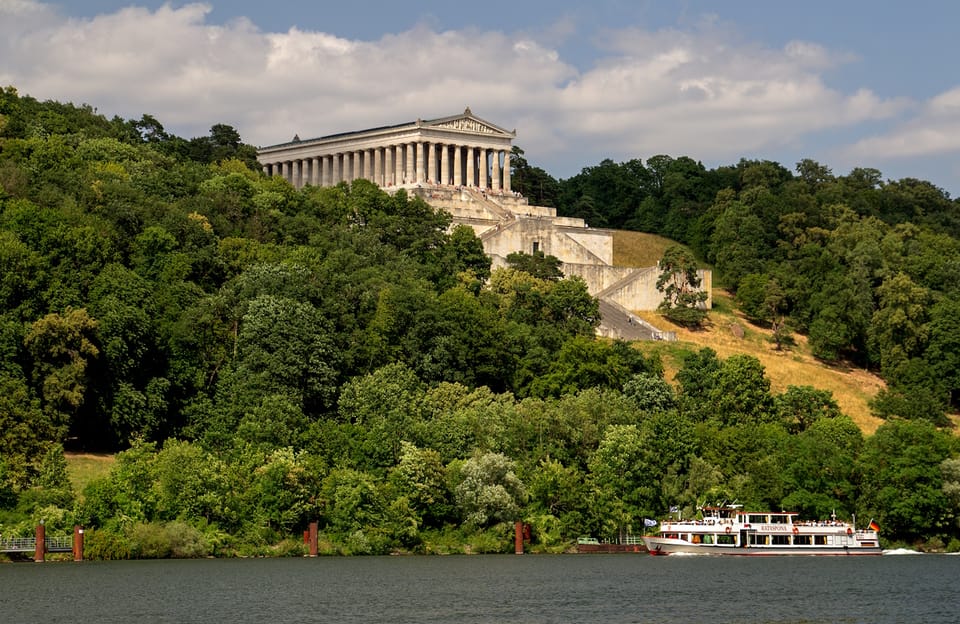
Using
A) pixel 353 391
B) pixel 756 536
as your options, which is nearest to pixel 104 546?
pixel 353 391

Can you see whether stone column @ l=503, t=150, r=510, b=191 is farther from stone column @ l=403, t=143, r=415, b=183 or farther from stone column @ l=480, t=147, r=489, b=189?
stone column @ l=403, t=143, r=415, b=183

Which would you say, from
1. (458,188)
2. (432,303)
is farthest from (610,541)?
(458,188)

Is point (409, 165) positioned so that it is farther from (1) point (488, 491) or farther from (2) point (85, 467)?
(1) point (488, 491)

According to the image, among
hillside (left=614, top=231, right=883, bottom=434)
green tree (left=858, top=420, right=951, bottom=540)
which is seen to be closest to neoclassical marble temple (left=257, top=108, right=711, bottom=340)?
hillside (left=614, top=231, right=883, bottom=434)

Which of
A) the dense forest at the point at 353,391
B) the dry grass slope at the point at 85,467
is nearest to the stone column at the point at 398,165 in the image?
the dense forest at the point at 353,391

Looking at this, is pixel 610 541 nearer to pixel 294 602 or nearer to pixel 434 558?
pixel 434 558

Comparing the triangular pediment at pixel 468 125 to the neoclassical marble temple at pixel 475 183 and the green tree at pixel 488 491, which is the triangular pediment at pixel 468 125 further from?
the green tree at pixel 488 491
